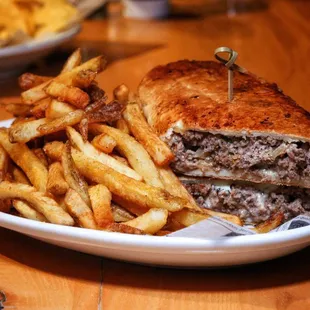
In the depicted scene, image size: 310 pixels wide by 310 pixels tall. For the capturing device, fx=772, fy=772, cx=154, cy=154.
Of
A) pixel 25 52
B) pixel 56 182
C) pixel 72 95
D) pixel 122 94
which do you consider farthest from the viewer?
pixel 25 52

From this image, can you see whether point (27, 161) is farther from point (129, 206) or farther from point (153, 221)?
point (153, 221)

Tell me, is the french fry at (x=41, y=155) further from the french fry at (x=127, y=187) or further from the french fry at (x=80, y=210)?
the french fry at (x=80, y=210)

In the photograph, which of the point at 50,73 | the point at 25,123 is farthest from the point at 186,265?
the point at 50,73

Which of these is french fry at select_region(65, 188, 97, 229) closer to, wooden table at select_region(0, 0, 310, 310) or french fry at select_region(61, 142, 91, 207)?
french fry at select_region(61, 142, 91, 207)

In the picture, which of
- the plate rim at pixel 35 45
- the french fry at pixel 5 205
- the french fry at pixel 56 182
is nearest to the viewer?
the french fry at pixel 56 182

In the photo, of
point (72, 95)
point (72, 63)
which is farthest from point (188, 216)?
point (72, 63)

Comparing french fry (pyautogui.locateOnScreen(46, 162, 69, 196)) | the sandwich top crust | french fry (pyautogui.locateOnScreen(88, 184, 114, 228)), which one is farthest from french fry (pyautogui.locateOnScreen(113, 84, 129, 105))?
french fry (pyautogui.locateOnScreen(88, 184, 114, 228))

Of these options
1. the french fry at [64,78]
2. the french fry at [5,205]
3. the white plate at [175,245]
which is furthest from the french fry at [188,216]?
the french fry at [64,78]
